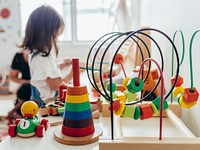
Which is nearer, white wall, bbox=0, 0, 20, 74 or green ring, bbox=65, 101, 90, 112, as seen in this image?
green ring, bbox=65, 101, 90, 112

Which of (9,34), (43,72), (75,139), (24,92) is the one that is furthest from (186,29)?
(9,34)

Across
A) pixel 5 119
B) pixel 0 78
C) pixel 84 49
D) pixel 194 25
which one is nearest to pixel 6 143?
pixel 194 25

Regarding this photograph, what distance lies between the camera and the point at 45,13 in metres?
1.42

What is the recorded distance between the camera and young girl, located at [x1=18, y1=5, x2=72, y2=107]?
4.44 ft

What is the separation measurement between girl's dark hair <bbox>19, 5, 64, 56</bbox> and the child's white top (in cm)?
5

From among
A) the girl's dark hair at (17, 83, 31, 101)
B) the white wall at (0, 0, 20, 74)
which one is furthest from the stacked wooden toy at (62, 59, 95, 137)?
the white wall at (0, 0, 20, 74)

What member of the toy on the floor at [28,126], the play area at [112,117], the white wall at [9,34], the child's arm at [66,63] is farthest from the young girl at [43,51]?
the white wall at [9,34]

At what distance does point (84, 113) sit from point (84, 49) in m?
2.17

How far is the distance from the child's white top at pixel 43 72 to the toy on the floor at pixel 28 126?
0.68 meters

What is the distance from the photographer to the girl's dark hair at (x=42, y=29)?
140 cm

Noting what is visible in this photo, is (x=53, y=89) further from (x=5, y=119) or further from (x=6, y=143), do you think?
(x=5, y=119)

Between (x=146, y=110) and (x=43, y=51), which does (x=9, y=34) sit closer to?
(x=43, y=51)

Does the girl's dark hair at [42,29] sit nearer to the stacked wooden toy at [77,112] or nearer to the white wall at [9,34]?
the stacked wooden toy at [77,112]

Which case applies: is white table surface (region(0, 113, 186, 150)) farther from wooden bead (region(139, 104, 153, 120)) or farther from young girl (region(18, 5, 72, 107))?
young girl (region(18, 5, 72, 107))
